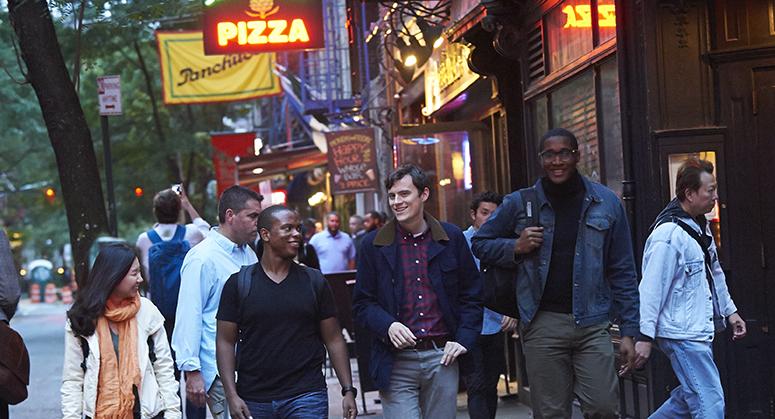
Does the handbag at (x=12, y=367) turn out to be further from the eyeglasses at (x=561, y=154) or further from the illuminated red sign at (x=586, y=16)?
the illuminated red sign at (x=586, y=16)

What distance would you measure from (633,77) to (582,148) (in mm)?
2119

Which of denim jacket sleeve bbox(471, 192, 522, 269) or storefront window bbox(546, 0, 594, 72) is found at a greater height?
storefront window bbox(546, 0, 594, 72)

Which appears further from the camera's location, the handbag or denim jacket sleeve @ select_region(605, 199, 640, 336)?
the handbag

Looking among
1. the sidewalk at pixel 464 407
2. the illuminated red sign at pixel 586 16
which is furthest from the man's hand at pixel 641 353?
the sidewalk at pixel 464 407

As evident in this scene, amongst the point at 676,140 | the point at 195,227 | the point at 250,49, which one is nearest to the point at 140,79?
the point at 250,49

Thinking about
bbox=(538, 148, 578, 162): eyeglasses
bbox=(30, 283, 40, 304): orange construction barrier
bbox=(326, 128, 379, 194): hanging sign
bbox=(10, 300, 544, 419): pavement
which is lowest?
bbox=(30, 283, 40, 304): orange construction barrier

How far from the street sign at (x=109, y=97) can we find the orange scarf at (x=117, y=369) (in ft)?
27.0

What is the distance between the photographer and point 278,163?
34.4m

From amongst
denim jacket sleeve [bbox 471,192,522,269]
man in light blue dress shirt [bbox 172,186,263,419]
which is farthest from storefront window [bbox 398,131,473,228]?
denim jacket sleeve [bbox 471,192,522,269]

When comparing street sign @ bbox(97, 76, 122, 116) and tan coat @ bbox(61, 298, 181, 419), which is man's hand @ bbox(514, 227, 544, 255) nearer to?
tan coat @ bbox(61, 298, 181, 419)

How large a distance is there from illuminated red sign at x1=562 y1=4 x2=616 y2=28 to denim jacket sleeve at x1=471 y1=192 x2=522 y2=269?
10.9ft

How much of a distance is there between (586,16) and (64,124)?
5.51 metres

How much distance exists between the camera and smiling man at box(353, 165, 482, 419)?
274 inches

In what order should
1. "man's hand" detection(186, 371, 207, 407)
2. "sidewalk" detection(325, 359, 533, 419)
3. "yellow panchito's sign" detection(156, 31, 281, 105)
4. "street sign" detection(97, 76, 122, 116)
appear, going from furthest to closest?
"yellow panchito's sign" detection(156, 31, 281, 105)
"street sign" detection(97, 76, 122, 116)
"sidewalk" detection(325, 359, 533, 419)
"man's hand" detection(186, 371, 207, 407)
